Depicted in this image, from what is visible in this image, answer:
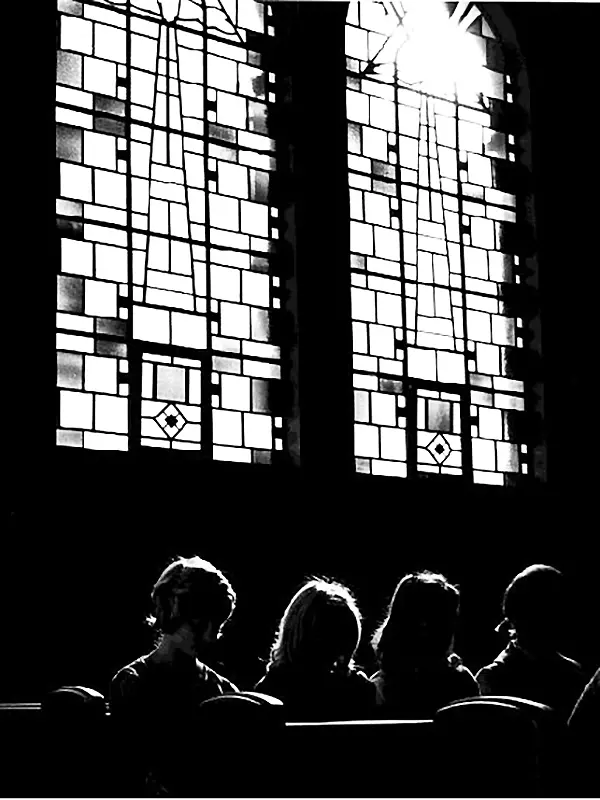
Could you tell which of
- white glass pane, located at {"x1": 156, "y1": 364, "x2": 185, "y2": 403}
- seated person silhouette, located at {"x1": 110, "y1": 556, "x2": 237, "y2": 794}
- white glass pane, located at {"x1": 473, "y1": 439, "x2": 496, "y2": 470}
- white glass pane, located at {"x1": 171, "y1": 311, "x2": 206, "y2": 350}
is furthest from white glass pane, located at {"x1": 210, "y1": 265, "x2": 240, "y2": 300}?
seated person silhouette, located at {"x1": 110, "y1": 556, "x2": 237, "y2": 794}

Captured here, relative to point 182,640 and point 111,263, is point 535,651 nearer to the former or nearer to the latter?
point 182,640

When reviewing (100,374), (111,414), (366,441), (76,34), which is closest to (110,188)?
(76,34)

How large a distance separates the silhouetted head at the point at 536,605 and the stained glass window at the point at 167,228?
347 centimetres

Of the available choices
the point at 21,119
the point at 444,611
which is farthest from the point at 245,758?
the point at 21,119

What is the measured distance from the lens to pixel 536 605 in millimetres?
5723

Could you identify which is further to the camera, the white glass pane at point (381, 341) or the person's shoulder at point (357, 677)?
the white glass pane at point (381, 341)

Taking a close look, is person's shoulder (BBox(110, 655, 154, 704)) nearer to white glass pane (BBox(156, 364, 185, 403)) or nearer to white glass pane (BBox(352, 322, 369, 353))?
white glass pane (BBox(156, 364, 185, 403))

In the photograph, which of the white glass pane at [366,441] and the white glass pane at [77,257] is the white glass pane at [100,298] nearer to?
the white glass pane at [77,257]

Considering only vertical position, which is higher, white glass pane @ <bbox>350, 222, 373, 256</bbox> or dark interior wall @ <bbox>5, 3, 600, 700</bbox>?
white glass pane @ <bbox>350, 222, 373, 256</bbox>

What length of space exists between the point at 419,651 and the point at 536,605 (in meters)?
0.62

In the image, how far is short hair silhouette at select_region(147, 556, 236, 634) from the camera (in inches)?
205

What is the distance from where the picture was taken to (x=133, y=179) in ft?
29.9

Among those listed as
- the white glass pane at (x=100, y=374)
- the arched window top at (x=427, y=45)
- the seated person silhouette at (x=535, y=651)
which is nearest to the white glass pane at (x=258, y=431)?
the white glass pane at (x=100, y=374)

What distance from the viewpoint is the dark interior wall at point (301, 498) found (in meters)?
8.00
